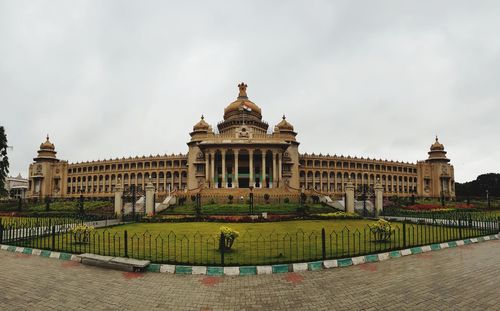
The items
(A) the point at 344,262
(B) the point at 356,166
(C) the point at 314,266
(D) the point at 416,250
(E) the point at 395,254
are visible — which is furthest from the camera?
(B) the point at 356,166

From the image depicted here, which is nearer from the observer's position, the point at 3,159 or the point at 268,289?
the point at 268,289

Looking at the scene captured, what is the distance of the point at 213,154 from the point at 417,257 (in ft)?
132

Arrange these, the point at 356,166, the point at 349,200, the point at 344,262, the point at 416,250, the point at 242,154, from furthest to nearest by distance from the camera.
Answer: the point at 356,166 → the point at 242,154 → the point at 349,200 → the point at 416,250 → the point at 344,262

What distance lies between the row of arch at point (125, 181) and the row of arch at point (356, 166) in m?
28.5

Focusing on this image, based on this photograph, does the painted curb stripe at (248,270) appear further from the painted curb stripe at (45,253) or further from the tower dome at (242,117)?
the tower dome at (242,117)

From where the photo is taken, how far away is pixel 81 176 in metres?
73.6

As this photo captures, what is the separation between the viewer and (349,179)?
69.8 m

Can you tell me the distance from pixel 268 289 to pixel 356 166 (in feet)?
224

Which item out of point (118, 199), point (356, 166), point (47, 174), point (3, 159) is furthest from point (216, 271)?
point (47, 174)

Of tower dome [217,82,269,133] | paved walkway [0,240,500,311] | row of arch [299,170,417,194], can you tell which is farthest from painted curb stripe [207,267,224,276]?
row of arch [299,170,417,194]

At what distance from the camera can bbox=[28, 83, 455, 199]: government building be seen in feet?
163

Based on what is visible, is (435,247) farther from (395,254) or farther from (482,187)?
(482,187)

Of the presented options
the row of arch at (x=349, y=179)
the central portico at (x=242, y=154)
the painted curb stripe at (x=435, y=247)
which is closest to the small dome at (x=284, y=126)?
the central portico at (x=242, y=154)

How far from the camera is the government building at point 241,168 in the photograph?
4975 centimetres
